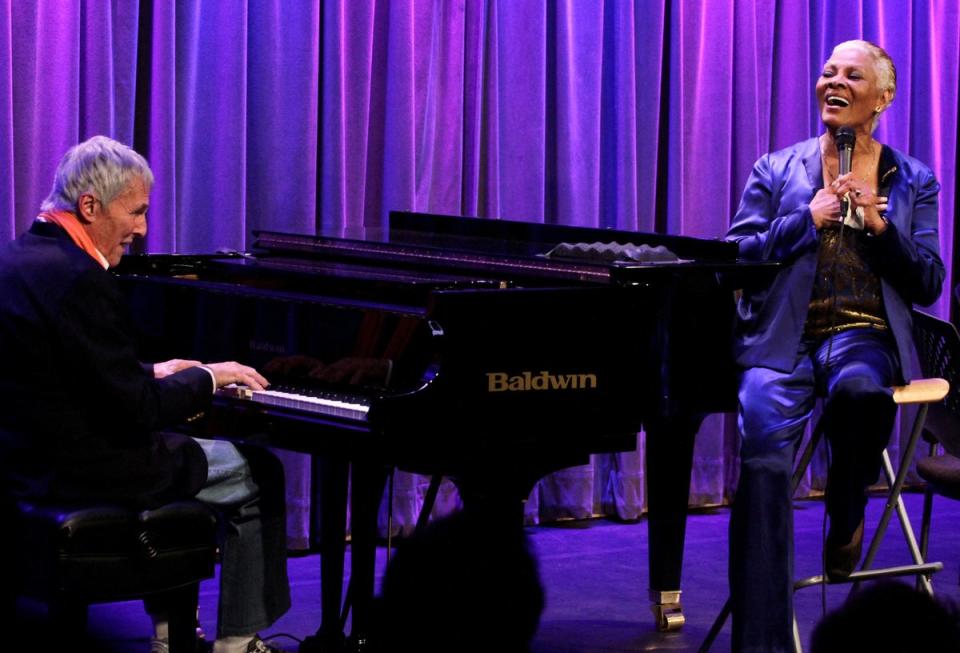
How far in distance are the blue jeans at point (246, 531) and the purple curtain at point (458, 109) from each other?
1435mm

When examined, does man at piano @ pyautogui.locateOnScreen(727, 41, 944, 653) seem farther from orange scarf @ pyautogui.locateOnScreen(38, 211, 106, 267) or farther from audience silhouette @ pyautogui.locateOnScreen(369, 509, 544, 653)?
audience silhouette @ pyautogui.locateOnScreen(369, 509, 544, 653)

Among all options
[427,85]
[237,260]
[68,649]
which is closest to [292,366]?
[237,260]

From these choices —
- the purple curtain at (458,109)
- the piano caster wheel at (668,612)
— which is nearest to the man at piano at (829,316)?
the piano caster wheel at (668,612)

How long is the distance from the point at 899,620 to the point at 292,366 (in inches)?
92.8

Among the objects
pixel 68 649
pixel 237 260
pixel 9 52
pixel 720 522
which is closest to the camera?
pixel 68 649

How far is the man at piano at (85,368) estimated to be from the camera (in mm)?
3047

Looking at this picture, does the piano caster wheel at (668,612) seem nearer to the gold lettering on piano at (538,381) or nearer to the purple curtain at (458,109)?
the gold lettering on piano at (538,381)

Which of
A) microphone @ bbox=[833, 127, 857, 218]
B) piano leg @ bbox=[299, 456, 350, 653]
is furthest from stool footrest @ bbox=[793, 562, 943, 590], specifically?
piano leg @ bbox=[299, 456, 350, 653]

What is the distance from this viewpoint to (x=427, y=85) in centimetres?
530

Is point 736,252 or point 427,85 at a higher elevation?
point 427,85

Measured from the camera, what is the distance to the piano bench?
3.05m

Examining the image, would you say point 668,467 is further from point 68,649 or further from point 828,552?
point 68,649

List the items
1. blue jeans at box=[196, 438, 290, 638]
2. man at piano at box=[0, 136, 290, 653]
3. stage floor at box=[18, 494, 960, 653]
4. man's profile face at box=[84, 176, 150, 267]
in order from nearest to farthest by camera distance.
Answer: man at piano at box=[0, 136, 290, 653] → man's profile face at box=[84, 176, 150, 267] → blue jeans at box=[196, 438, 290, 638] → stage floor at box=[18, 494, 960, 653]

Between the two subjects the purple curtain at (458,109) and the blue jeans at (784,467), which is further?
the purple curtain at (458,109)
